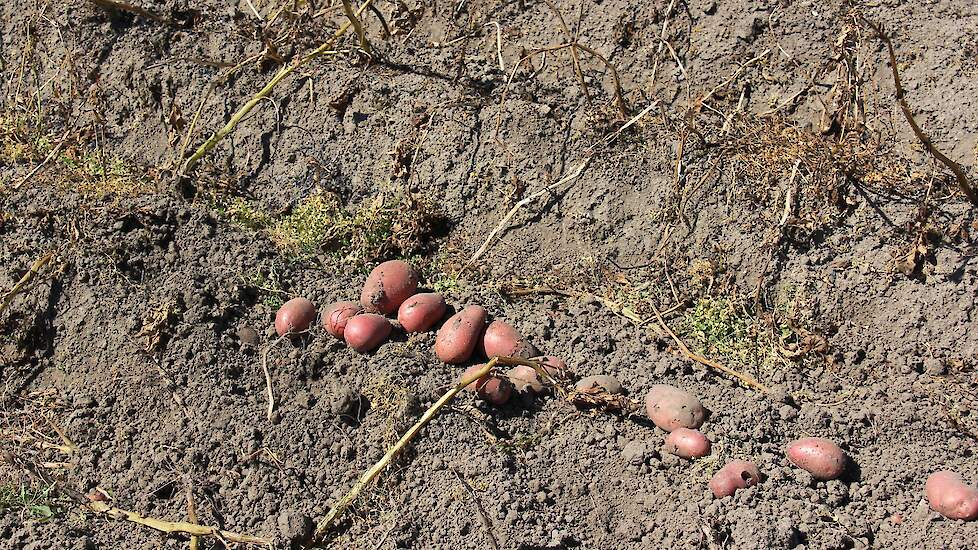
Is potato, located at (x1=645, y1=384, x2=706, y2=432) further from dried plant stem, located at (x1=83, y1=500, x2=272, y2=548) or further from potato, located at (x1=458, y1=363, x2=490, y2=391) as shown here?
dried plant stem, located at (x1=83, y1=500, x2=272, y2=548)

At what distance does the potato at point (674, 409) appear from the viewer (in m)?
2.66

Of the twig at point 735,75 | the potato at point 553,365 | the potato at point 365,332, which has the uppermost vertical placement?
the twig at point 735,75

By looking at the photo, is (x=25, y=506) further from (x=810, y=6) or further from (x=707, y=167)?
(x=810, y=6)

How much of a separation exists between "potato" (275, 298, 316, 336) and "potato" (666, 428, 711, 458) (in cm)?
130

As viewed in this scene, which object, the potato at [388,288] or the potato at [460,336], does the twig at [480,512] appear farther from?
the potato at [388,288]

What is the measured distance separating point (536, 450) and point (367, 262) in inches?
42.2

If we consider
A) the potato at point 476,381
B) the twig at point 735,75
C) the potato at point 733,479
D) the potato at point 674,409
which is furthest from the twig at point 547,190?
the potato at point 733,479

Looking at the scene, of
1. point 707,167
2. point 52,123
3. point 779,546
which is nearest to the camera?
point 779,546

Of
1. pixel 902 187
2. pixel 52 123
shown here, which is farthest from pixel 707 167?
pixel 52 123

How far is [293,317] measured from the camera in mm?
2971

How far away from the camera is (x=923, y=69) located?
324 cm

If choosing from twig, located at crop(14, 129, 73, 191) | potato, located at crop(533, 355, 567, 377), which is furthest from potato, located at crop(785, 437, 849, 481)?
twig, located at crop(14, 129, 73, 191)

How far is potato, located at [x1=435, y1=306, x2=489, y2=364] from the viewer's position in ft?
9.30

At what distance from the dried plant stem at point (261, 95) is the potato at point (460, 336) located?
1.42 meters
